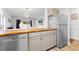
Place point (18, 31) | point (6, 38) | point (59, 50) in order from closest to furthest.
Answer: point (6, 38) → point (18, 31) → point (59, 50)

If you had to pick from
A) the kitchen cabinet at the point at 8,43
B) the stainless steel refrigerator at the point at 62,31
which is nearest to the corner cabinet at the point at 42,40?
the stainless steel refrigerator at the point at 62,31

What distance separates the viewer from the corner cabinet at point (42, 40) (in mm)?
1557

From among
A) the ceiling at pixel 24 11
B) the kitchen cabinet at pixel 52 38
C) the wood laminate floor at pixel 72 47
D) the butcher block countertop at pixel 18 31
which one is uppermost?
the ceiling at pixel 24 11

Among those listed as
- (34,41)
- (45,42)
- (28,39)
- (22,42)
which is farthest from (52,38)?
(22,42)

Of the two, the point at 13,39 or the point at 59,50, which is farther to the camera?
the point at 59,50

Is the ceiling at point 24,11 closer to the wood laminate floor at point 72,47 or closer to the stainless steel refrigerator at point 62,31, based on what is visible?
the stainless steel refrigerator at point 62,31

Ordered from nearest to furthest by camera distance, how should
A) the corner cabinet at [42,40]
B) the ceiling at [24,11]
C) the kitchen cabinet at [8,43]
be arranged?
1. the kitchen cabinet at [8,43]
2. the ceiling at [24,11]
3. the corner cabinet at [42,40]

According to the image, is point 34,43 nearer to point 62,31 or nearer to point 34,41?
point 34,41

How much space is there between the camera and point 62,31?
1.62 metres

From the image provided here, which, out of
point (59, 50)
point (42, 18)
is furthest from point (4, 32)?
point (59, 50)

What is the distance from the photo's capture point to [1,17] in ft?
4.60

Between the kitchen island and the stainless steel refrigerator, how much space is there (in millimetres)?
97

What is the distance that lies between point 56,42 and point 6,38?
0.88m
